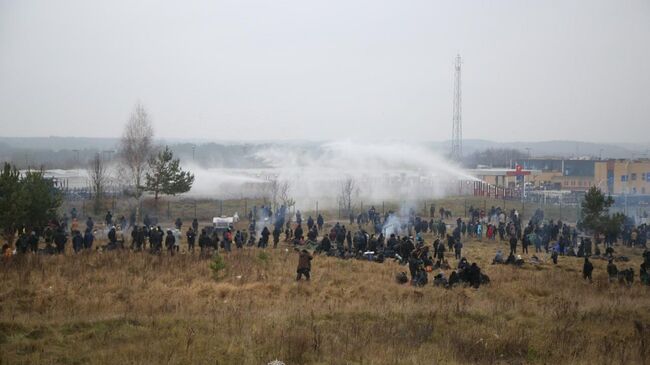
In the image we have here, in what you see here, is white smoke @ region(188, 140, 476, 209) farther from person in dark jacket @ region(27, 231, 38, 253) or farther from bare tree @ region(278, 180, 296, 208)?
person in dark jacket @ region(27, 231, 38, 253)

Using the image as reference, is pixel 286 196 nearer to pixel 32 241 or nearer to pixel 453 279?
pixel 32 241

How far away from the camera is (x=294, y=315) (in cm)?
1423

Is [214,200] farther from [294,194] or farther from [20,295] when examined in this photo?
[20,295]

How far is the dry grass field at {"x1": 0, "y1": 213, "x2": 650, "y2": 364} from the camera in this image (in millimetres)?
11320

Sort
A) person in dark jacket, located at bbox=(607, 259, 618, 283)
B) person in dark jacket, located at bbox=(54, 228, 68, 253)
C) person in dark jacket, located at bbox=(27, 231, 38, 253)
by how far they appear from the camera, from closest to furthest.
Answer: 1. person in dark jacket, located at bbox=(607, 259, 618, 283)
2. person in dark jacket, located at bbox=(27, 231, 38, 253)
3. person in dark jacket, located at bbox=(54, 228, 68, 253)

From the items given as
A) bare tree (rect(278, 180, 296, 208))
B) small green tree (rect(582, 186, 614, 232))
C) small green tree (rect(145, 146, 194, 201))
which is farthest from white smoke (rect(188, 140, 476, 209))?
small green tree (rect(582, 186, 614, 232))

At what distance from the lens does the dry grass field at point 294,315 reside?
446 inches

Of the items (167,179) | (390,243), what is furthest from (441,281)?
(167,179)

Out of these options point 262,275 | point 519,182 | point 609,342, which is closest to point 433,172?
point 519,182

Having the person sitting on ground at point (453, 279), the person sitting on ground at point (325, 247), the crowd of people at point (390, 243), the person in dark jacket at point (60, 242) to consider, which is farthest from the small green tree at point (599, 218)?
the person in dark jacket at point (60, 242)

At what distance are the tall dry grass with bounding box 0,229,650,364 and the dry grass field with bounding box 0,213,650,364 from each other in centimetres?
4

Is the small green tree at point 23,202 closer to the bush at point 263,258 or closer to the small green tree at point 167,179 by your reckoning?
the bush at point 263,258

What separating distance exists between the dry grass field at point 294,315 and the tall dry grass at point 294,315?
0.13 feet

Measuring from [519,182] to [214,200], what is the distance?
39554 mm
